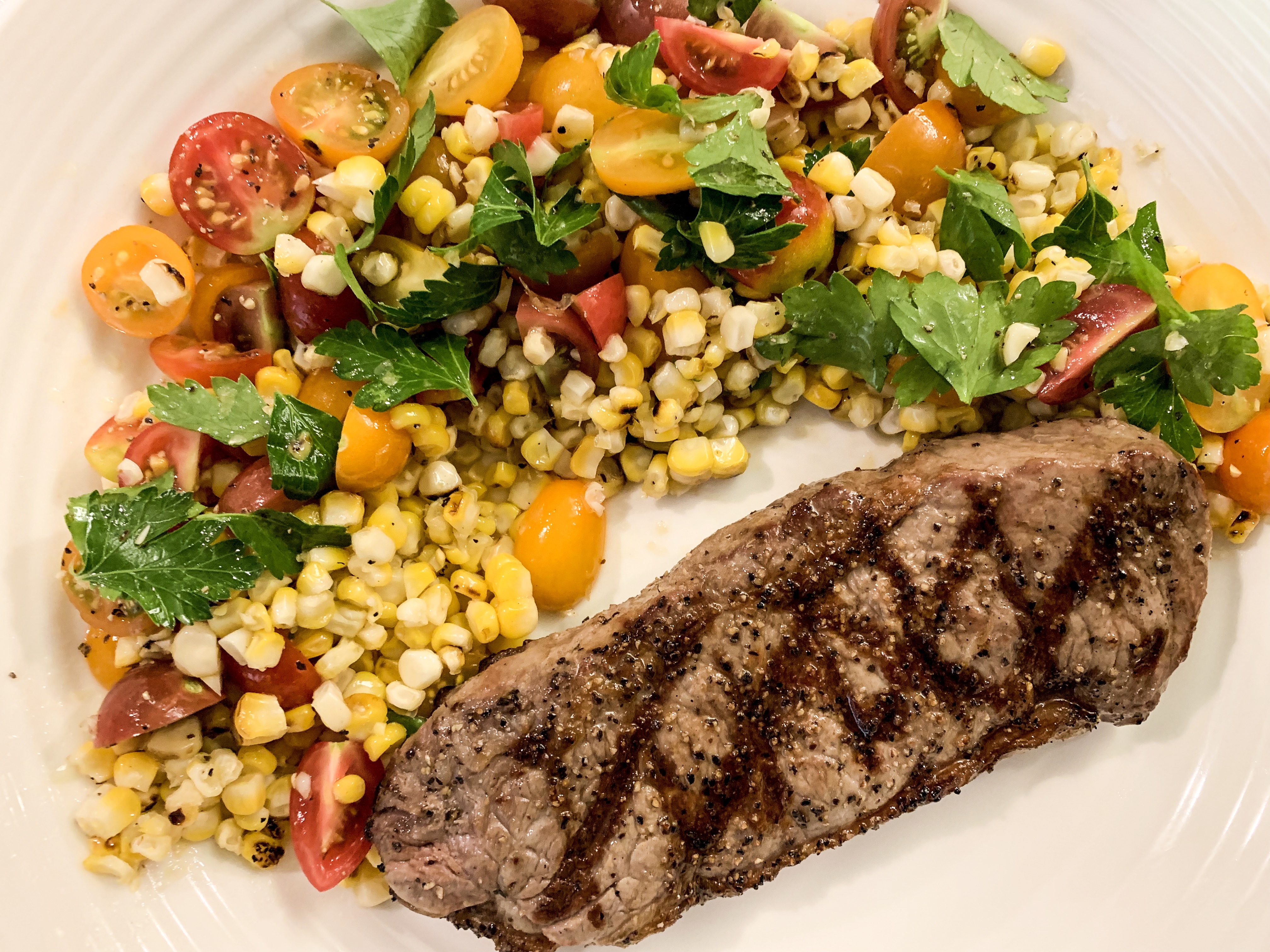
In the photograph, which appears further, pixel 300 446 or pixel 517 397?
pixel 517 397

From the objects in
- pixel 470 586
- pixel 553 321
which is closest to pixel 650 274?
pixel 553 321

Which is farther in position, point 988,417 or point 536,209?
point 988,417

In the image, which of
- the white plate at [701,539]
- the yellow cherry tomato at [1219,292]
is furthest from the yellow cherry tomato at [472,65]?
the yellow cherry tomato at [1219,292]

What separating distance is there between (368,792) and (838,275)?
2.55 meters

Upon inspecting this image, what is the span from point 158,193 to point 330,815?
231cm

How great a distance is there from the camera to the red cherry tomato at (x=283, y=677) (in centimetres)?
288

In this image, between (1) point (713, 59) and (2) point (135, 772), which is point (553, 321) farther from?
(2) point (135, 772)

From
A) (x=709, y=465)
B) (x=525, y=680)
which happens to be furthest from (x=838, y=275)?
(x=525, y=680)

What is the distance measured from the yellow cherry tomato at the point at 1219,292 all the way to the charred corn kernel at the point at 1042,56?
1.00 meters

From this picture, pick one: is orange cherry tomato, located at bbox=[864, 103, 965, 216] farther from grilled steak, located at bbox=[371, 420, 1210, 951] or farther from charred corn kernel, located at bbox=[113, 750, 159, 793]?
charred corn kernel, located at bbox=[113, 750, 159, 793]

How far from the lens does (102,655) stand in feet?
9.52

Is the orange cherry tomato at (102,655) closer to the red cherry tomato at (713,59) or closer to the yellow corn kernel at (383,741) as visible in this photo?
the yellow corn kernel at (383,741)

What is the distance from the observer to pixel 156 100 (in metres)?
2.95

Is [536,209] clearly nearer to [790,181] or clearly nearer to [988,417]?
[790,181]
